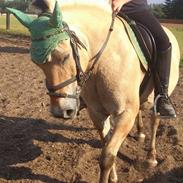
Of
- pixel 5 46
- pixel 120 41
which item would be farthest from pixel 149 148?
pixel 5 46

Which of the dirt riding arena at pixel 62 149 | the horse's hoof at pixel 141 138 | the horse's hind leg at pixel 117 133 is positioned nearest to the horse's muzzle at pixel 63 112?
the horse's hind leg at pixel 117 133

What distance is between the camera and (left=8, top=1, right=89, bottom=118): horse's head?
3.61m

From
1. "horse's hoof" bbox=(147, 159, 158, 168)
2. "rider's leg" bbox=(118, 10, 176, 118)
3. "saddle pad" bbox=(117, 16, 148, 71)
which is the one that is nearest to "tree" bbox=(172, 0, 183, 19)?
"horse's hoof" bbox=(147, 159, 158, 168)

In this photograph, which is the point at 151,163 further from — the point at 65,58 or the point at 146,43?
the point at 65,58

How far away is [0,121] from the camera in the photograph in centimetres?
710

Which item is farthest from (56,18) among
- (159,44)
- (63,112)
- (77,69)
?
(159,44)

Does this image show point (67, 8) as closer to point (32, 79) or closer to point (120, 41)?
point (120, 41)

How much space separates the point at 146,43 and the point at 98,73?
79 centimetres

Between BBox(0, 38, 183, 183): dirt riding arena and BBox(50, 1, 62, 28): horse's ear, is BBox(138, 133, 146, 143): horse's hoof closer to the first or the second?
BBox(0, 38, 183, 183): dirt riding arena

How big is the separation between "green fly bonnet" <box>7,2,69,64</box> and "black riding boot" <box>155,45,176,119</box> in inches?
64.7

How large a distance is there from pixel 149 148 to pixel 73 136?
1.25 meters

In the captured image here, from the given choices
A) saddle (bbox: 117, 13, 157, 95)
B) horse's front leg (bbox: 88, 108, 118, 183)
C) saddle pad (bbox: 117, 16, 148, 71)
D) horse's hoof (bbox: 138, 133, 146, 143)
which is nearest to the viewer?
saddle pad (bbox: 117, 16, 148, 71)

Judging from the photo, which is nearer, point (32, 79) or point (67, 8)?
point (67, 8)

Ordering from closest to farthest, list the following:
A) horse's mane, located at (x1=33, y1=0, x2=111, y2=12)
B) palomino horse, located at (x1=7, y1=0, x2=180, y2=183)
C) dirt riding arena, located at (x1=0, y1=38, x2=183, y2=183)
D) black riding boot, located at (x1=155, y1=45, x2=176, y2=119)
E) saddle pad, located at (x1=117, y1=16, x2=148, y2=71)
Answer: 1. palomino horse, located at (x1=7, y1=0, x2=180, y2=183)
2. horse's mane, located at (x1=33, y1=0, x2=111, y2=12)
3. saddle pad, located at (x1=117, y1=16, x2=148, y2=71)
4. black riding boot, located at (x1=155, y1=45, x2=176, y2=119)
5. dirt riding arena, located at (x1=0, y1=38, x2=183, y2=183)
